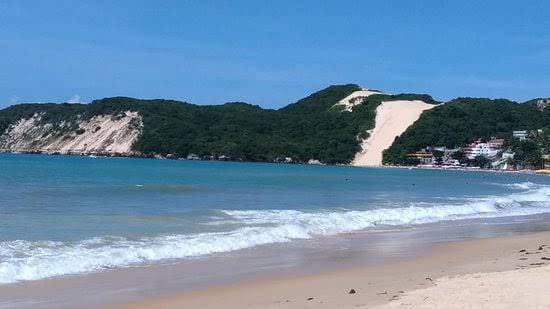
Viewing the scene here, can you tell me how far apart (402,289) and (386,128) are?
580 ft

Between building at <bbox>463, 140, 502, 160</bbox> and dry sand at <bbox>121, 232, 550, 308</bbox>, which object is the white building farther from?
dry sand at <bbox>121, 232, 550, 308</bbox>

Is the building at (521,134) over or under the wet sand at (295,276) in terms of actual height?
over

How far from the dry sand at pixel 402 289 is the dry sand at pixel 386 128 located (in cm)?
15186

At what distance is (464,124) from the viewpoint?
16388 centimetres

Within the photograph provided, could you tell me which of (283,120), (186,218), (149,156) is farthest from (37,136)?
(186,218)

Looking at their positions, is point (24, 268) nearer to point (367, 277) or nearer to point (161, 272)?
point (161, 272)

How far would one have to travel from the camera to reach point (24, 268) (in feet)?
37.6

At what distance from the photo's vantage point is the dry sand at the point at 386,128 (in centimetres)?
16850

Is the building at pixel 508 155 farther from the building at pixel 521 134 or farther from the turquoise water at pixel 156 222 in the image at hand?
the turquoise water at pixel 156 222

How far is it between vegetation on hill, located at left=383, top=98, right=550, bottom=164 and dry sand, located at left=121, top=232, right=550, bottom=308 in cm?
14538

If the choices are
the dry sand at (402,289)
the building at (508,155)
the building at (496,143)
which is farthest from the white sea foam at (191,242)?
the building at (496,143)

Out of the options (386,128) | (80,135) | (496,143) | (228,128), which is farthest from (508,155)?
(80,135)

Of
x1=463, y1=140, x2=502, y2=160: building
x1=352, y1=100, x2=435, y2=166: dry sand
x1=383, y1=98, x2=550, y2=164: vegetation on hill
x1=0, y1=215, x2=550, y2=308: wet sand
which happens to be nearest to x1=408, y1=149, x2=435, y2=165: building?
x1=383, y1=98, x2=550, y2=164: vegetation on hill

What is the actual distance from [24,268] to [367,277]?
5776 mm
